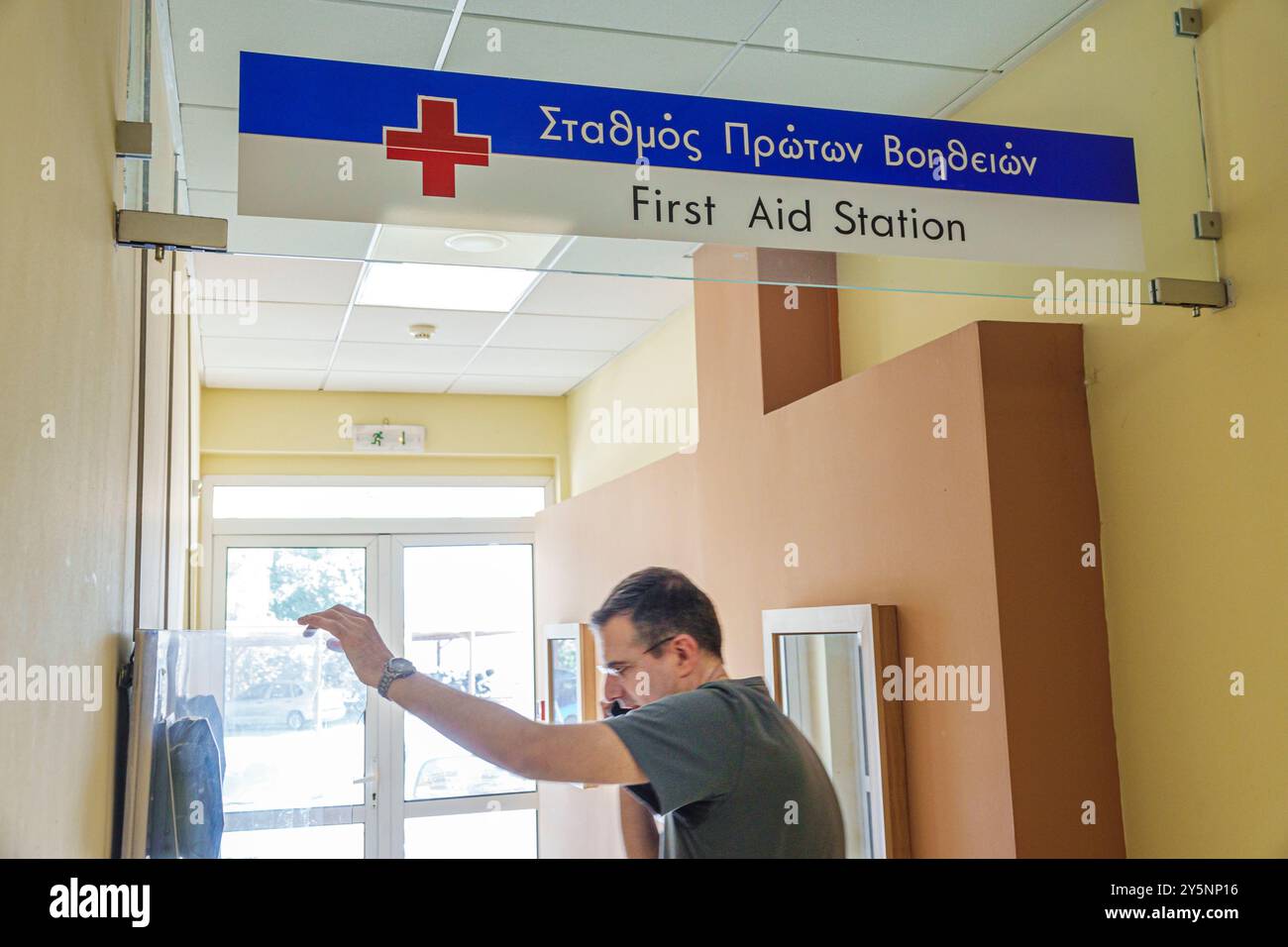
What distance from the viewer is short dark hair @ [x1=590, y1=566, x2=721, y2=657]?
1.86m

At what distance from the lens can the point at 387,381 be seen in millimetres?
6262

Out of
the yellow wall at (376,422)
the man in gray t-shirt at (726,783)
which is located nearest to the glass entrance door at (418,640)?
the yellow wall at (376,422)

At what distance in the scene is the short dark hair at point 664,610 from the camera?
1857mm

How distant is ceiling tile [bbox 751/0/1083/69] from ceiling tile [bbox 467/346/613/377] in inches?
130

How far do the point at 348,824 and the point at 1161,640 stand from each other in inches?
197

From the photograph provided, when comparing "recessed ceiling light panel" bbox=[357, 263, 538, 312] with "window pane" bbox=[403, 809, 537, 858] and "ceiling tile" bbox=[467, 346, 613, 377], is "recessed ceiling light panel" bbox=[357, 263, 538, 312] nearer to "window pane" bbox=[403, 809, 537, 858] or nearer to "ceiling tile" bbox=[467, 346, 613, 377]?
"ceiling tile" bbox=[467, 346, 613, 377]

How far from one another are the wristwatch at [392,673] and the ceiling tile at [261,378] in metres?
4.63

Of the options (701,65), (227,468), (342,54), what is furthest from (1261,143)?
(227,468)

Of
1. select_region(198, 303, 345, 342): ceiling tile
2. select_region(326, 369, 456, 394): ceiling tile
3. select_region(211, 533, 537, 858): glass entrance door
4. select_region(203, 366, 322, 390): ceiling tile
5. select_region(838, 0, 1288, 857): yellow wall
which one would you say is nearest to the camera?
select_region(838, 0, 1288, 857): yellow wall

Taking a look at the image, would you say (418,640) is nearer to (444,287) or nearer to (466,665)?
(466,665)

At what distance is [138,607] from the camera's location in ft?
6.97

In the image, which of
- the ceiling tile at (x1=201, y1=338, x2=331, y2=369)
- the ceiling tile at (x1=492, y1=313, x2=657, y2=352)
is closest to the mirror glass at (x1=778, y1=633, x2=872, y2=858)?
the ceiling tile at (x1=492, y1=313, x2=657, y2=352)

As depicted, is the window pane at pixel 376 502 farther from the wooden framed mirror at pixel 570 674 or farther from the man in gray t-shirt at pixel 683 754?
the man in gray t-shirt at pixel 683 754

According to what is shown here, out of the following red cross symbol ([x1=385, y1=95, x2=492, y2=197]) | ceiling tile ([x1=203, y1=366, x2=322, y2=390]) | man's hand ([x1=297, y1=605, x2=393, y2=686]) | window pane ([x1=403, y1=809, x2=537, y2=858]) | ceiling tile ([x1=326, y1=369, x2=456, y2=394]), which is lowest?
window pane ([x1=403, y1=809, x2=537, y2=858])
